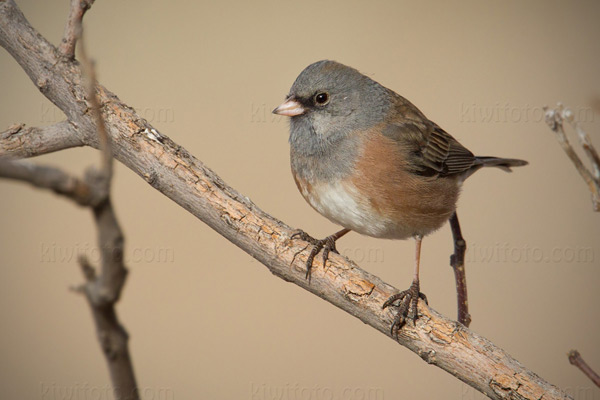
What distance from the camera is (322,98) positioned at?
247cm

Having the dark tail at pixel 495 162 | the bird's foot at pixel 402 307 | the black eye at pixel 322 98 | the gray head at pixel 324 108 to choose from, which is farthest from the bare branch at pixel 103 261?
the dark tail at pixel 495 162

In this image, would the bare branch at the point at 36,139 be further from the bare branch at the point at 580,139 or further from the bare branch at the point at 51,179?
the bare branch at the point at 580,139

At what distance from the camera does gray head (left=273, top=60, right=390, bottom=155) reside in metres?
2.43

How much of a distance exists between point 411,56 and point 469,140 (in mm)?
1028

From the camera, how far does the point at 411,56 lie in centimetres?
541

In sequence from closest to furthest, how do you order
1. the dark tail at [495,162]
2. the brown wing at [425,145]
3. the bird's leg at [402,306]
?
the bird's leg at [402,306]
the brown wing at [425,145]
the dark tail at [495,162]

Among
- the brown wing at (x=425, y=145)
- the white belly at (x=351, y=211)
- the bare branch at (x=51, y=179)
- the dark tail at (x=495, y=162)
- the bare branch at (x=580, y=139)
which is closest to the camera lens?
the bare branch at (x=51, y=179)

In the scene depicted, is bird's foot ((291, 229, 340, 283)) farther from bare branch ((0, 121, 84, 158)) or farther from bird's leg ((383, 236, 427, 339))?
bare branch ((0, 121, 84, 158))

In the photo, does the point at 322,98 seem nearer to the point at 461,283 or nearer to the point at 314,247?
the point at 314,247

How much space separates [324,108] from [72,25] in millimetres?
1063

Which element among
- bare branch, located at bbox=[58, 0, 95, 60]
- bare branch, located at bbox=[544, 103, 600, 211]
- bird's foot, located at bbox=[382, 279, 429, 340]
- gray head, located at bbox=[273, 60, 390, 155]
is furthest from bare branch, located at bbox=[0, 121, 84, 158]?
bare branch, located at bbox=[544, 103, 600, 211]

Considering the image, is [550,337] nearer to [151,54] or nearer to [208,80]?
[208,80]

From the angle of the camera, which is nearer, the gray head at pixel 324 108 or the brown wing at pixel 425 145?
the gray head at pixel 324 108

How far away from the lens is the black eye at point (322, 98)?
96.8 inches
